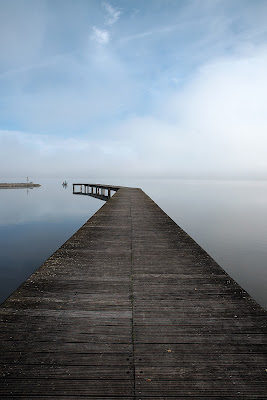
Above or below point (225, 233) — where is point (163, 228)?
above

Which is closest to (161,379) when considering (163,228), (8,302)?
(8,302)

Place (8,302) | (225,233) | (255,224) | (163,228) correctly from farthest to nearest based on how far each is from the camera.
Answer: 1. (255,224)
2. (225,233)
3. (163,228)
4. (8,302)

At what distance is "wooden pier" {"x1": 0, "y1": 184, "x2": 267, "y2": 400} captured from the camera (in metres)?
1.88

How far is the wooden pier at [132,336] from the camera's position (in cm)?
188

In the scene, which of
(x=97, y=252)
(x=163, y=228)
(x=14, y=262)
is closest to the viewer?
(x=97, y=252)

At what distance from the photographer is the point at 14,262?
11.5 meters

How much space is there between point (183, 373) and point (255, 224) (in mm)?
24194

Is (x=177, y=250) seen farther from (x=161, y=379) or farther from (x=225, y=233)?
(x=225, y=233)

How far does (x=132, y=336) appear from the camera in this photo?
7.97ft

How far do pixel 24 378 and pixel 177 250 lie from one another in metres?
4.06

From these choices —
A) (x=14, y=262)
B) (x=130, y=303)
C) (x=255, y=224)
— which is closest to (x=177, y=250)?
(x=130, y=303)

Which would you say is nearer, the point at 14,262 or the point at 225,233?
the point at 14,262

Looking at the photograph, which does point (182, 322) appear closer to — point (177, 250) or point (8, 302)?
point (8, 302)

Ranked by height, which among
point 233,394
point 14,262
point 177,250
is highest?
point 177,250
